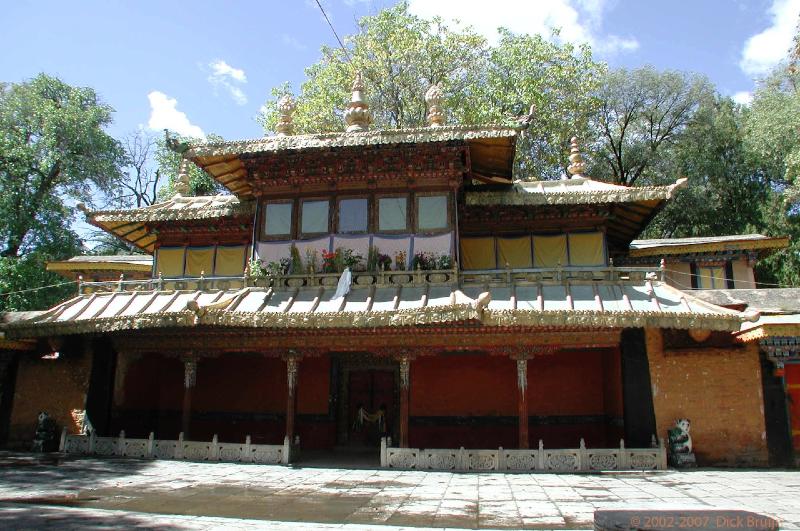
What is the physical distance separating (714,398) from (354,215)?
9.49 metres

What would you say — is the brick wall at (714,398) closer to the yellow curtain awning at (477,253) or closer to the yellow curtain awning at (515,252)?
the yellow curtain awning at (515,252)

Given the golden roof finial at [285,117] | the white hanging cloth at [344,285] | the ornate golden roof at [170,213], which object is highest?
the golden roof finial at [285,117]

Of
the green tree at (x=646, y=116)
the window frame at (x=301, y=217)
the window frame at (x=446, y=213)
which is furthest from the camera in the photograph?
the green tree at (x=646, y=116)

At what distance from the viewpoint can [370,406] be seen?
15.9 meters

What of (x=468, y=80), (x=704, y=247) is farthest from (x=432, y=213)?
(x=468, y=80)

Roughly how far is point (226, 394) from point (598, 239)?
11.5 meters

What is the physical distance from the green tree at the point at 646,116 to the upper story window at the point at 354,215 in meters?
21.9

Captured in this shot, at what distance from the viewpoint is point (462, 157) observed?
14.7 meters

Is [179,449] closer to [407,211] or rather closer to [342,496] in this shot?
[342,496]

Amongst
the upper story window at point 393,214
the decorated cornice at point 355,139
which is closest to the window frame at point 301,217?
the upper story window at point 393,214

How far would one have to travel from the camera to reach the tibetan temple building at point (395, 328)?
12449 millimetres

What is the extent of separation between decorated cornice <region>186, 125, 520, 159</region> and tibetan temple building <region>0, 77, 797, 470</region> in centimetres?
6

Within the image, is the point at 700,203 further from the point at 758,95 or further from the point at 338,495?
the point at 338,495

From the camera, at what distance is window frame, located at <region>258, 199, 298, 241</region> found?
15000mm
